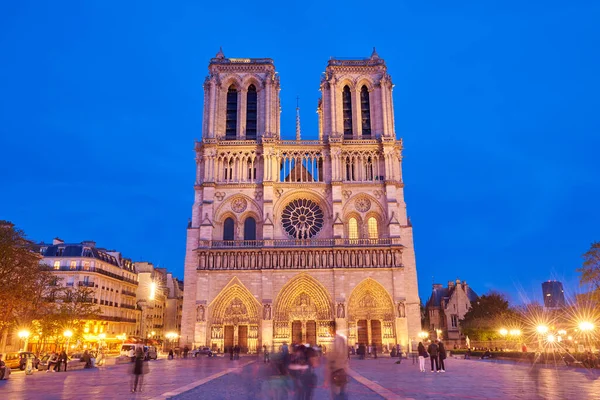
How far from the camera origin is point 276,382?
1060 centimetres

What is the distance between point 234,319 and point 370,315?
446 inches

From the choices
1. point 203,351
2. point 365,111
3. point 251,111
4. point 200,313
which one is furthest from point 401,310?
point 251,111

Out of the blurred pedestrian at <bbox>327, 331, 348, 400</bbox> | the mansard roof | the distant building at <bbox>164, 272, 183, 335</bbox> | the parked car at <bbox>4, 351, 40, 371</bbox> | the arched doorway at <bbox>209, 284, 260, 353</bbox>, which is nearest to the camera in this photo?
the blurred pedestrian at <bbox>327, 331, 348, 400</bbox>

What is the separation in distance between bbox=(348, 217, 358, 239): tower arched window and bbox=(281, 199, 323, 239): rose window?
2.60 m

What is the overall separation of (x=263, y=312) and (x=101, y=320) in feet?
56.6

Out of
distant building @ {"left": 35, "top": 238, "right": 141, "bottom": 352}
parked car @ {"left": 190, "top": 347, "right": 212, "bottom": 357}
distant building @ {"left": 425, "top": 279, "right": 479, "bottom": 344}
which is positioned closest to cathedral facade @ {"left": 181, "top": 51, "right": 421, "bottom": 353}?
parked car @ {"left": 190, "top": 347, "right": 212, "bottom": 357}

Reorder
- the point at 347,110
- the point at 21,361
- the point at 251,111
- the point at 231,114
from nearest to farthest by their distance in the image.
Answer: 1. the point at 21,361
2. the point at 231,114
3. the point at 251,111
4. the point at 347,110

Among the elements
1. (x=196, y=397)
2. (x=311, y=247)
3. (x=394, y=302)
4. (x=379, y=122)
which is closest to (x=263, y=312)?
(x=311, y=247)

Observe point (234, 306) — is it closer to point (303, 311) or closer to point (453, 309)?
point (303, 311)

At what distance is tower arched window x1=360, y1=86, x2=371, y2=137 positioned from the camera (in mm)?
49781

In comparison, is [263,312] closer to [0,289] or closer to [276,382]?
[0,289]

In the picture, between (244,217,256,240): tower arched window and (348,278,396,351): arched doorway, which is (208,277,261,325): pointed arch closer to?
(244,217,256,240): tower arched window

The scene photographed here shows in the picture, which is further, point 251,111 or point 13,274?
point 251,111

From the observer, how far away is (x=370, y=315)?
43.0m
